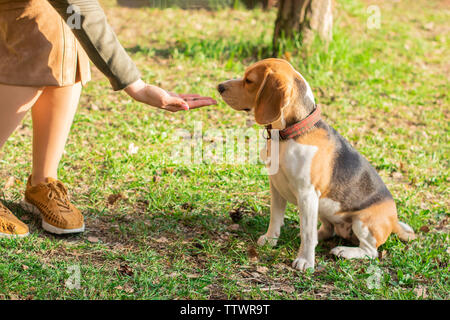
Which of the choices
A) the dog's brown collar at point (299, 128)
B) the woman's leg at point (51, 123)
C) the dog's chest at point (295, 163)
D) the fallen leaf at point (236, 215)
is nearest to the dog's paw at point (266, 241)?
the fallen leaf at point (236, 215)

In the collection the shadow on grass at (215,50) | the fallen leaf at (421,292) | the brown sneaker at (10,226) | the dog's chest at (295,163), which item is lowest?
the fallen leaf at (421,292)

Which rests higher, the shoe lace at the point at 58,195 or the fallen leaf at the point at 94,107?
the shoe lace at the point at 58,195

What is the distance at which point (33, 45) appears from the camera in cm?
308

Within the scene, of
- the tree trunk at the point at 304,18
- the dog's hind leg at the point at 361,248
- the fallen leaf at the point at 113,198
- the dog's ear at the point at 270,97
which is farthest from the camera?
the tree trunk at the point at 304,18

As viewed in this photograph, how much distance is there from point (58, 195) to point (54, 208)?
12 cm

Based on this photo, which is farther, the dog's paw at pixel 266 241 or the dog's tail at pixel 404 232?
the dog's tail at pixel 404 232

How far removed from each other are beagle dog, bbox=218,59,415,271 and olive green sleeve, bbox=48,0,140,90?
2.26 feet

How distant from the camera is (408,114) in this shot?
239 inches

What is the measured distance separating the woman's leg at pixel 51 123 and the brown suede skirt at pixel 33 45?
224 millimetres

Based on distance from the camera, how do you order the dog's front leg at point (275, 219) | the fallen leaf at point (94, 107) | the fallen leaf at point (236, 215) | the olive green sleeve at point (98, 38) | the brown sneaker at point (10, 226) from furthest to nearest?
1. the fallen leaf at point (94, 107)
2. the fallen leaf at point (236, 215)
3. the dog's front leg at point (275, 219)
4. the brown sneaker at point (10, 226)
5. the olive green sleeve at point (98, 38)

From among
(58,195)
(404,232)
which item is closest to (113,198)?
(58,195)

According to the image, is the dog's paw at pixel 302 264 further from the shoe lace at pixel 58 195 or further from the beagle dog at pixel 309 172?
the shoe lace at pixel 58 195

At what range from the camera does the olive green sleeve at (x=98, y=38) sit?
2.78 m
